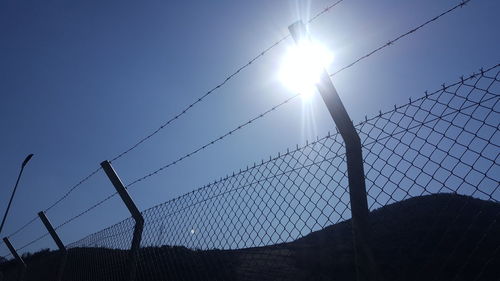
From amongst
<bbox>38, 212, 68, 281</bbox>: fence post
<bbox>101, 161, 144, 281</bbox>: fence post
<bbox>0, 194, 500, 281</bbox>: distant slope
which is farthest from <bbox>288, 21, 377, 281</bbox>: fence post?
<bbox>38, 212, 68, 281</bbox>: fence post

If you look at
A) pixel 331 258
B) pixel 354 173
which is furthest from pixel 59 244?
pixel 331 258

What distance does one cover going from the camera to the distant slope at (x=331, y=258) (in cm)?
446

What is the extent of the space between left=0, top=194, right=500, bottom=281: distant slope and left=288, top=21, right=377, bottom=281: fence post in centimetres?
9

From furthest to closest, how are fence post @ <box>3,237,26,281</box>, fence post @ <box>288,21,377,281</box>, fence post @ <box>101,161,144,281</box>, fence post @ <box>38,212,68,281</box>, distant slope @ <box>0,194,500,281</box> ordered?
fence post @ <box>3,237,26,281</box> → fence post @ <box>38,212,68,281</box> → fence post @ <box>101,161,144,281</box> → distant slope @ <box>0,194,500,281</box> → fence post @ <box>288,21,377,281</box>

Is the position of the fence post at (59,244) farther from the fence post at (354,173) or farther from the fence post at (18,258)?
the fence post at (354,173)

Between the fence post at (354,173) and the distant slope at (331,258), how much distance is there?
90 millimetres

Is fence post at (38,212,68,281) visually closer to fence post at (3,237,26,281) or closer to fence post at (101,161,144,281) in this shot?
fence post at (3,237,26,281)

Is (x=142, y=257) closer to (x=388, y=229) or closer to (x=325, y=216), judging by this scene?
(x=325, y=216)

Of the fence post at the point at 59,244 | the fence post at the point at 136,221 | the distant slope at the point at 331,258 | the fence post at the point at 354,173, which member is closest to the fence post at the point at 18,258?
the distant slope at the point at 331,258

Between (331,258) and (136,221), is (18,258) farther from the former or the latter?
(331,258)

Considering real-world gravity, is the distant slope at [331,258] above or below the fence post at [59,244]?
below

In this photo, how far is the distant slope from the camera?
446cm

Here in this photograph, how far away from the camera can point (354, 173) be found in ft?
7.54

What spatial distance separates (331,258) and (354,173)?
1303cm
